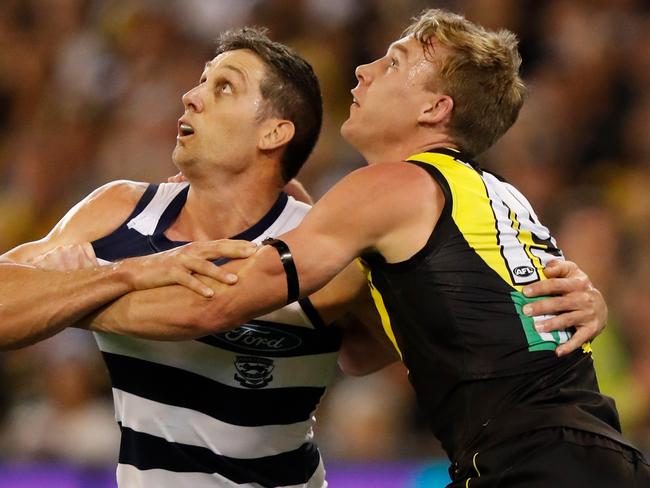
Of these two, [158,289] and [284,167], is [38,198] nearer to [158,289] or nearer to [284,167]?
[284,167]

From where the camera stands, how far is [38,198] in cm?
877

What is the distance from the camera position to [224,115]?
433 cm

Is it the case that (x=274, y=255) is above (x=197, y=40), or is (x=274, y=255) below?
below

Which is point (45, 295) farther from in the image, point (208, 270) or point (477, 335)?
point (477, 335)

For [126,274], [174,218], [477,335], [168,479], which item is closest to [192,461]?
[168,479]

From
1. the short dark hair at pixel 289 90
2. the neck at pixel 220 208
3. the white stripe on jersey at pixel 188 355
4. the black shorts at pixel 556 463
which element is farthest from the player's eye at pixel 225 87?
the black shorts at pixel 556 463

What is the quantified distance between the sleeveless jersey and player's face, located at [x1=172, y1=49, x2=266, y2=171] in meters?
0.31

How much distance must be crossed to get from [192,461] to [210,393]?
24cm

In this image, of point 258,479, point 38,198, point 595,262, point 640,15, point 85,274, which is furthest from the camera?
point 38,198

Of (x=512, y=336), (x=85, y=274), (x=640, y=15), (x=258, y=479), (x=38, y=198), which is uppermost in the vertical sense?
(x=640, y=15)

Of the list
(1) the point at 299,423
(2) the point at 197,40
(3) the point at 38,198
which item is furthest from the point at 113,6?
(1) the point at 299,423

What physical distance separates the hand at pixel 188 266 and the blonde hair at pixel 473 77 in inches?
35.2

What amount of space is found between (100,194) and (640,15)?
4953 millimetres

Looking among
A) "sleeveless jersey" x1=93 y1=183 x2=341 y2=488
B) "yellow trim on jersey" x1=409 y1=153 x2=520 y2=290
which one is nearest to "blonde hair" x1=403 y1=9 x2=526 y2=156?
"yellow trim on jersey" x1=409 y1=153 x2=520 y2=290
